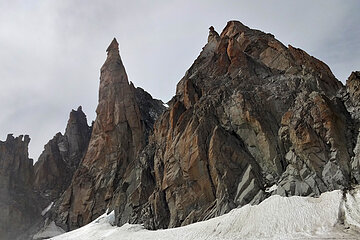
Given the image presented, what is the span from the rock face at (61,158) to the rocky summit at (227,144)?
1066cm

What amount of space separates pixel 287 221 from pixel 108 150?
53.8m

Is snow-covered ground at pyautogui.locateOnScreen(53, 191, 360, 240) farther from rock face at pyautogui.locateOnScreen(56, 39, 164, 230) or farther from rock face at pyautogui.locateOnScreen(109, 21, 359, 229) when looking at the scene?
rock face at pyautogui.locateOnScreen(56, 39, 164, 230)

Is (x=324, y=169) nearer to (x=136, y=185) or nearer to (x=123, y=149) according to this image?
(x=136, y=185)

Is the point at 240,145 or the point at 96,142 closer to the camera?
the point at 240,145

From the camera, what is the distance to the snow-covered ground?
27.9 metres

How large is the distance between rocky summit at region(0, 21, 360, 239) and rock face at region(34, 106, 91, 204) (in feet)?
35.0

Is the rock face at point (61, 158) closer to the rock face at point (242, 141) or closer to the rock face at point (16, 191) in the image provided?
the rock face at point (16, 191)

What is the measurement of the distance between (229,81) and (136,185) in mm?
22644

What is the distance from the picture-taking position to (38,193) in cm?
8938

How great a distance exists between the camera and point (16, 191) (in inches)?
3300

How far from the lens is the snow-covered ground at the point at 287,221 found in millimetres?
27922

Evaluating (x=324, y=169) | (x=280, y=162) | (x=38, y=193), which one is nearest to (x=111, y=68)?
(x=38, y=193)

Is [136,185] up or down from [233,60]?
down

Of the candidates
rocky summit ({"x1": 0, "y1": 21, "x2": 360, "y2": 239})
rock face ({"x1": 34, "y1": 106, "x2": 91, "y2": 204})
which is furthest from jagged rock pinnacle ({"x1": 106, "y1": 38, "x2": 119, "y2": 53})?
rock face ({"x1": 34, "y1": 106, "x2": 91, "y2": 204})
